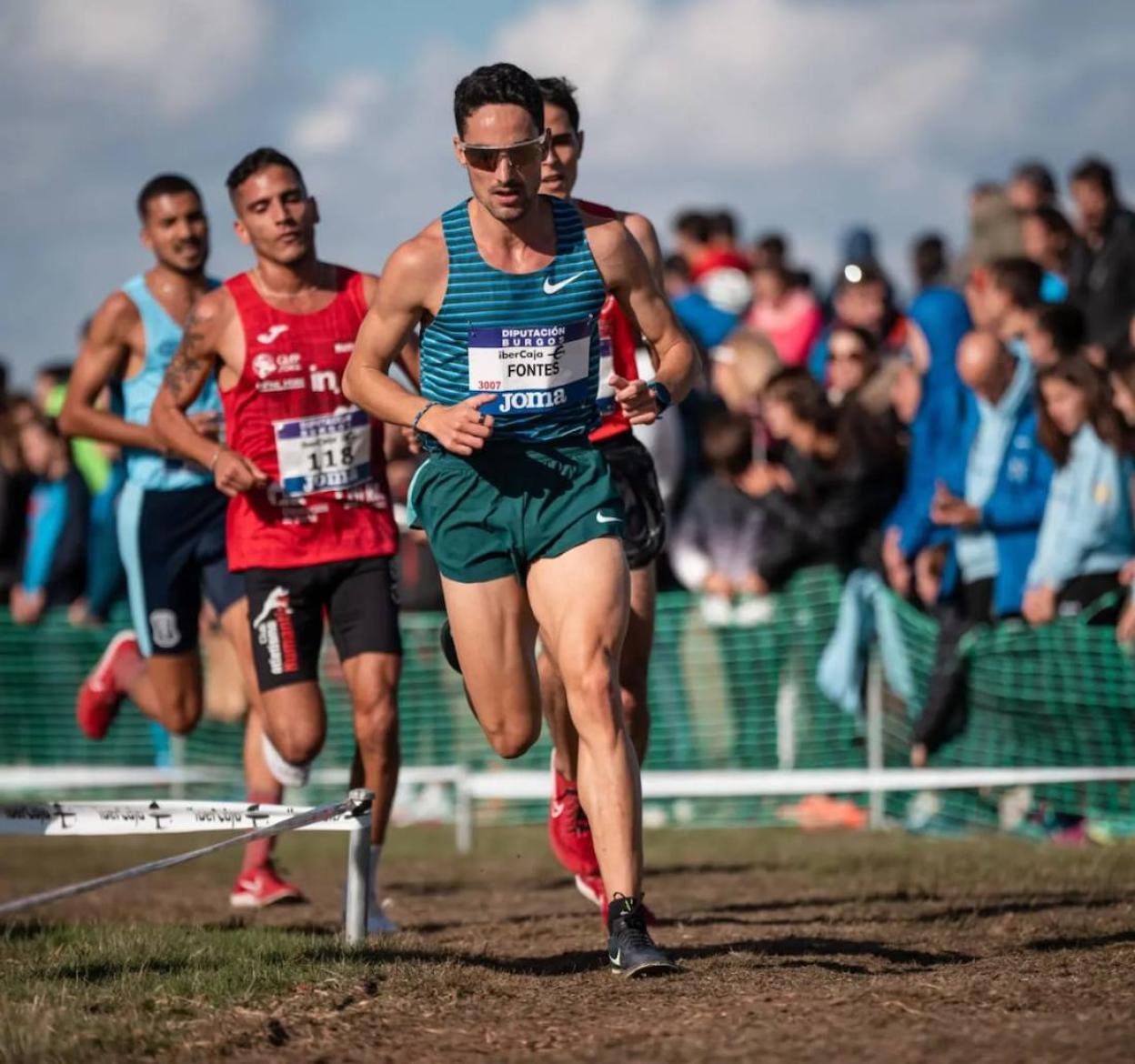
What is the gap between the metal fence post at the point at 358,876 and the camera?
6.66m

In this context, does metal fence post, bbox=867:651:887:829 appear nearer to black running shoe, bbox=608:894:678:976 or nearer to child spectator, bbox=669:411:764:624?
child spectator, bbox=669:411:764:624

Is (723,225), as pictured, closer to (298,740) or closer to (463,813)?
(463,813)

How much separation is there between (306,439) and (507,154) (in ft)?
6.78

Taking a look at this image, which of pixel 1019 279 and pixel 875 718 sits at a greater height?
pixel 1019 279

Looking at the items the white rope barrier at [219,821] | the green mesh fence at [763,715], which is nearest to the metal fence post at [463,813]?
the green mesh fence at [763,715]

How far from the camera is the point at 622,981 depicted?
233 inches

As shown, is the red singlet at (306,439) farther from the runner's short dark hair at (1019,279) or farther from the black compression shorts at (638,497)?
the runner's short dark hair at (1019,279)

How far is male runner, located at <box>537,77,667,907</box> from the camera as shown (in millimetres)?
7754

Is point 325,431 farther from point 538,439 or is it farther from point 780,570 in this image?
point 780,570

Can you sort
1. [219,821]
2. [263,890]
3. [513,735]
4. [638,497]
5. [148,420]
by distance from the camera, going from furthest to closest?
[148,420] < [263,890] < [638,497] < [513,735] < [219,821]

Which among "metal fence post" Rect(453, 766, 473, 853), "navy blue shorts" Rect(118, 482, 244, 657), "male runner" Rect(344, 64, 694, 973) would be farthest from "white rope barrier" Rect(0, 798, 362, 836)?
"metal fence post" Rect(453, 766, 473, 853)

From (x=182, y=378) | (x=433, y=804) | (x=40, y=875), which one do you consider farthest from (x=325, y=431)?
(x=433, y=804)

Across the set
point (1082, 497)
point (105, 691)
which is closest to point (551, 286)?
point (1082, 497)

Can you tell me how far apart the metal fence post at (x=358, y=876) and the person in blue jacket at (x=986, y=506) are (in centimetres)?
556
